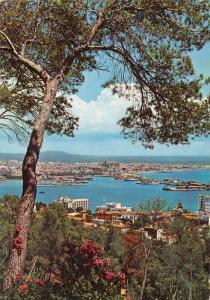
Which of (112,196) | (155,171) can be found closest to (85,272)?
(112,196)

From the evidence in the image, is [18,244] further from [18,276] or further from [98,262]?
[98,262]

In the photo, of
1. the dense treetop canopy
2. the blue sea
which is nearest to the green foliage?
the dense treetop canopy

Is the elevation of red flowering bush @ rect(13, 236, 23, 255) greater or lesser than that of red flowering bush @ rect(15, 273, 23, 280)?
greater

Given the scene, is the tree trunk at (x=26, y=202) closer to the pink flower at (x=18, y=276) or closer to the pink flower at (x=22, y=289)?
the pink flower at (x=18, y=276)

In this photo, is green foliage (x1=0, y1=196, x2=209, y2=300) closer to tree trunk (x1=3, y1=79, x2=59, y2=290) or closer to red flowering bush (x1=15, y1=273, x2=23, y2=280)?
tree trunk (x1=3, y1=79, x2=59, y2=290)

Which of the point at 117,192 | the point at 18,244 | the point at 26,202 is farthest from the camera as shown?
the point at 117,192

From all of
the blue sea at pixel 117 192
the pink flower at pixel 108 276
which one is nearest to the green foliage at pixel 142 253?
the pink flower at pixel 108 276

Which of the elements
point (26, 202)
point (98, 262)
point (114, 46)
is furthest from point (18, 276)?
point (114, 46)

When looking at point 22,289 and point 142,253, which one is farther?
point 142,253
